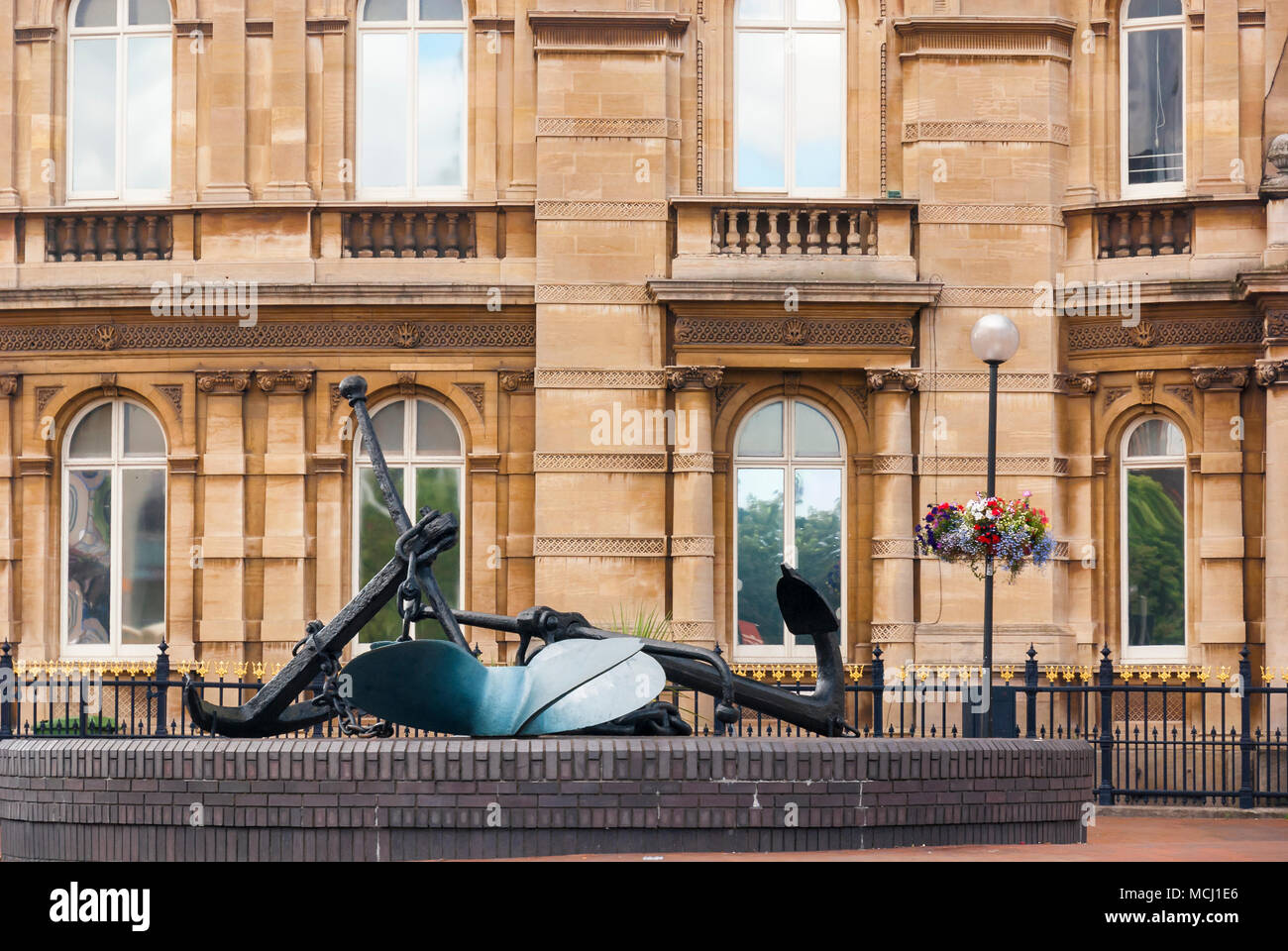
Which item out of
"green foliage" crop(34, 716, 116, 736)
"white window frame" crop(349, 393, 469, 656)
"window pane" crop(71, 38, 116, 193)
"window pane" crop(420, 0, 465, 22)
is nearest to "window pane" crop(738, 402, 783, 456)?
"white window frame" crop(349, 393, 469, 656)

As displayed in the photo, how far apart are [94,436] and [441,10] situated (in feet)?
22.1

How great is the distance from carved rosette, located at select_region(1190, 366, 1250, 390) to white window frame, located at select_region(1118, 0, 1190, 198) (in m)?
2.21

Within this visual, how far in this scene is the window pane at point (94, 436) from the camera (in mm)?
25547

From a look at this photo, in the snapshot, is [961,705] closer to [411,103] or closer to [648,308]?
[648,308]

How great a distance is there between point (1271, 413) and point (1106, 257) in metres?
2.71

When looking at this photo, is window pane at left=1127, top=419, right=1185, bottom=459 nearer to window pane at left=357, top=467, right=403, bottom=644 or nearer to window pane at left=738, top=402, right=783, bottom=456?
window pane at left=738, top=402, right=783, bottom=456

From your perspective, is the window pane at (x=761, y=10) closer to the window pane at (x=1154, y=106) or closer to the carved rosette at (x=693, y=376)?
the window pane at (x=1154, y=106)

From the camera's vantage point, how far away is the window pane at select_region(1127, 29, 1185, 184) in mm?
24938

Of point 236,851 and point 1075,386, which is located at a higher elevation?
point 1075,386

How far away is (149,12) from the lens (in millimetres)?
25859

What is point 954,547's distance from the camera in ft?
64.5

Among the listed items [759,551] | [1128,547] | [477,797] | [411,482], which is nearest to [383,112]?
[411,482]

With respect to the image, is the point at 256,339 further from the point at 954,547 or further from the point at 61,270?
the point at 954,547

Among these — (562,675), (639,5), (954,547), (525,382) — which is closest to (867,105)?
(639,5)
